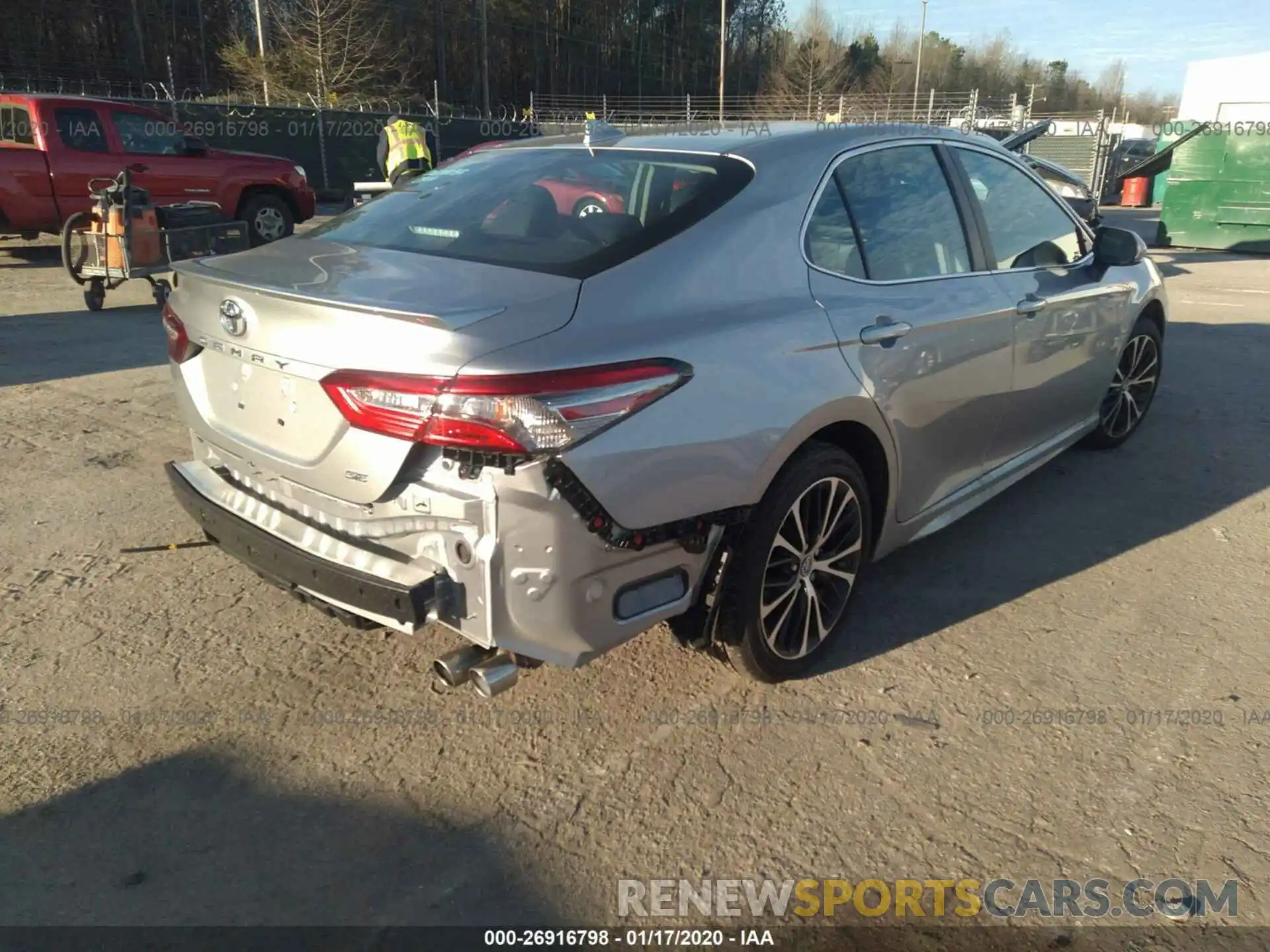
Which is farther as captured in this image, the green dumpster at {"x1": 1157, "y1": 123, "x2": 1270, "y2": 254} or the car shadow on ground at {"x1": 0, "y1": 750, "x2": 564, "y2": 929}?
the green dumpster at {"x1": 1157, "y1": 123, "x2": 1270, "y2": 254}

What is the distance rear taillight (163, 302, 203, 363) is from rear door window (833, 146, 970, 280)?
6.98 feet

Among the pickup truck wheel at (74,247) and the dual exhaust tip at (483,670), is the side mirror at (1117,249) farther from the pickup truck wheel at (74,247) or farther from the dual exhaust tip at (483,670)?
the pickup truck wheel at (74,247)

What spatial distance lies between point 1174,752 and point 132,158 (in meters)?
12.7

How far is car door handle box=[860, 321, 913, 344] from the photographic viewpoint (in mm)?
2992

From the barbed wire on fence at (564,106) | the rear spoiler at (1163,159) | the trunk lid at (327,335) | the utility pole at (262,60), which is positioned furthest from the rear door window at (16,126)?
the rear spoiler at (1163,159)

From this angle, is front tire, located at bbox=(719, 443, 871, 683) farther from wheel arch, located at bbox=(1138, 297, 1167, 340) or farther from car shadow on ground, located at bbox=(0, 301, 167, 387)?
car shadow on ground, located at bbox=(0, 301, 167, 387)

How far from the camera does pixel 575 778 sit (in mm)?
2670

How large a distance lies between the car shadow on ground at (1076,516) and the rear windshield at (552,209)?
5.11ft

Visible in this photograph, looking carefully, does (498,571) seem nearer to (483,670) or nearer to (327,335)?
(483,670)

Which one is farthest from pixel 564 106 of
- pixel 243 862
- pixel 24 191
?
pixel 243 862

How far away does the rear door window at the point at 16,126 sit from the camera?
11.2 meters

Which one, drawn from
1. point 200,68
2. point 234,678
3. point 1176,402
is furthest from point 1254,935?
point 200,68

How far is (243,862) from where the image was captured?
2.34 meters

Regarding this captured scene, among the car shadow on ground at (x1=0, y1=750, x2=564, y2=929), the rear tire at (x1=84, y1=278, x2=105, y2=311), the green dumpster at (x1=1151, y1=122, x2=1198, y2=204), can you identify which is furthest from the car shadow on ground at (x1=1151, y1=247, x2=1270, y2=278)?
the car shadow on ground at (x1=0, y1=750, x2=564, y2=929)
